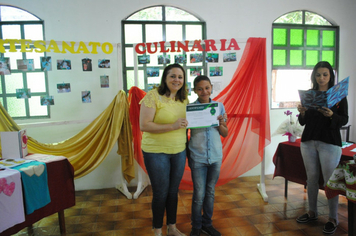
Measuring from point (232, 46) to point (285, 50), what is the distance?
4.54 feet

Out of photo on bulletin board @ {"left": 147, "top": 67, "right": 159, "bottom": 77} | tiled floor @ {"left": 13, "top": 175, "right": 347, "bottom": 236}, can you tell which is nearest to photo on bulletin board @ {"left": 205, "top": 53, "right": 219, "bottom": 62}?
photo on bulletin board @ {"left": 147, "top": 67, "right": 159, "bottom": 77}

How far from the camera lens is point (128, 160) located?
2.91 m

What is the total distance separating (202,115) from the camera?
176 cm

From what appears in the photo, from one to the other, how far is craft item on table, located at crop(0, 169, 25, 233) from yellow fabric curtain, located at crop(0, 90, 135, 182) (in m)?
1.07

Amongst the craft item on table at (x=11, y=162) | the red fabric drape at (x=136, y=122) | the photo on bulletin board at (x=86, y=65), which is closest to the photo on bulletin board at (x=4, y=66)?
the photo on bulletin board at (x=86, y=65)

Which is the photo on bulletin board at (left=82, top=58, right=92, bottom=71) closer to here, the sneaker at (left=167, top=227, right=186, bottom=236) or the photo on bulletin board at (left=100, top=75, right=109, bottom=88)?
the photo on bulletin board at (left=100, top=75, right=109, bottom=88)

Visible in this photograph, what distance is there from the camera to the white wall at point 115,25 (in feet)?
9.86

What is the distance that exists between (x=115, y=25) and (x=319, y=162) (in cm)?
280

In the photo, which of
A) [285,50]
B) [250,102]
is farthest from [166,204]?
[285,50]

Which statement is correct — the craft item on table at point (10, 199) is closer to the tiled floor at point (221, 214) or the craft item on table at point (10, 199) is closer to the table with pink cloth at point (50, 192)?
the table with pink cloth at point (50, 192)

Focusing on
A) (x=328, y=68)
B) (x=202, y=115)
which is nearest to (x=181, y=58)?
(x=202, y=115)

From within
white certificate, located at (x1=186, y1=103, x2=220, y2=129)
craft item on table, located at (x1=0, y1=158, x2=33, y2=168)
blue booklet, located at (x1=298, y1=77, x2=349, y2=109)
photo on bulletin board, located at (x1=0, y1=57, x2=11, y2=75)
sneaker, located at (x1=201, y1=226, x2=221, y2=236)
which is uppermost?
photo on bulletin board, located at (x1=0, y1=57, x2=11, y2=75)

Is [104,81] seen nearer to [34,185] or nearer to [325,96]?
[34,185]

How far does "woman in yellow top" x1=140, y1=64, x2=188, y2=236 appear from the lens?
171 cm
